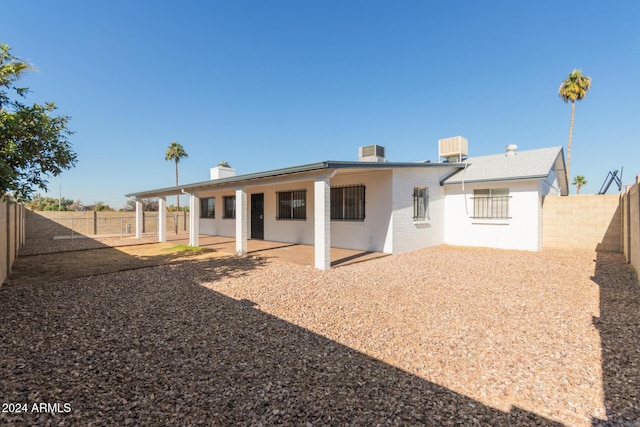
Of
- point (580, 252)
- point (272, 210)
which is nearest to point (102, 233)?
point (272, 210)

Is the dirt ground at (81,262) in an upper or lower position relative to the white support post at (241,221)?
lower

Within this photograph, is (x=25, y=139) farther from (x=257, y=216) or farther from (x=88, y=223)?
(x=88, y=223)

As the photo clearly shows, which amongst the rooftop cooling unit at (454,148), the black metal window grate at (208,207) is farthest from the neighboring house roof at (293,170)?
the black metal window grate at (208,207)

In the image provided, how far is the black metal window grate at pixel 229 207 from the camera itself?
50.3ft

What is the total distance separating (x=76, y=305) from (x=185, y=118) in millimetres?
13579

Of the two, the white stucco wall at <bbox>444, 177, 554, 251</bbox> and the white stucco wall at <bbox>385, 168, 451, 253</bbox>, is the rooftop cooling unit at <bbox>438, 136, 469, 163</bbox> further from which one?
the white stucco wall at <bbox>444, 177, 554, 251</bbox>

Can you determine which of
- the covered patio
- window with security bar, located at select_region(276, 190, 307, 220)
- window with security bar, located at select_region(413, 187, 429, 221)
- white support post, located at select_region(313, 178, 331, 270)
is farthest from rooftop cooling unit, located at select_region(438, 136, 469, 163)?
white support post, located at select_region(313, 178, 331, 270)

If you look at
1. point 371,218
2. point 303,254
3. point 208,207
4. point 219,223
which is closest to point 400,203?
point 371,218

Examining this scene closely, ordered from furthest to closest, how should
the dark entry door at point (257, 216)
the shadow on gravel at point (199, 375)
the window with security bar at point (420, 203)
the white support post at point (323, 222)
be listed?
the dark entry door at point (257, 216), the window with security bar at point (420, 203), the white support post at point (323, 222), the shadow on gravel at point (199, 375)

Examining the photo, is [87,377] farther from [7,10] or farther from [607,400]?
[7,10]

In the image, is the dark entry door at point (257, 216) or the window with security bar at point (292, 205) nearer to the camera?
the window with security bar at point (292, 205)

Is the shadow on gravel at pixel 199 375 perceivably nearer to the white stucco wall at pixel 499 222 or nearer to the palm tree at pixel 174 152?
the white stucco wall at pixel 499 222

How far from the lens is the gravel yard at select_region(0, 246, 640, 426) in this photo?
7.22 feet

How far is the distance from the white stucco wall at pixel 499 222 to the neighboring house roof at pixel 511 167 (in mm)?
322
